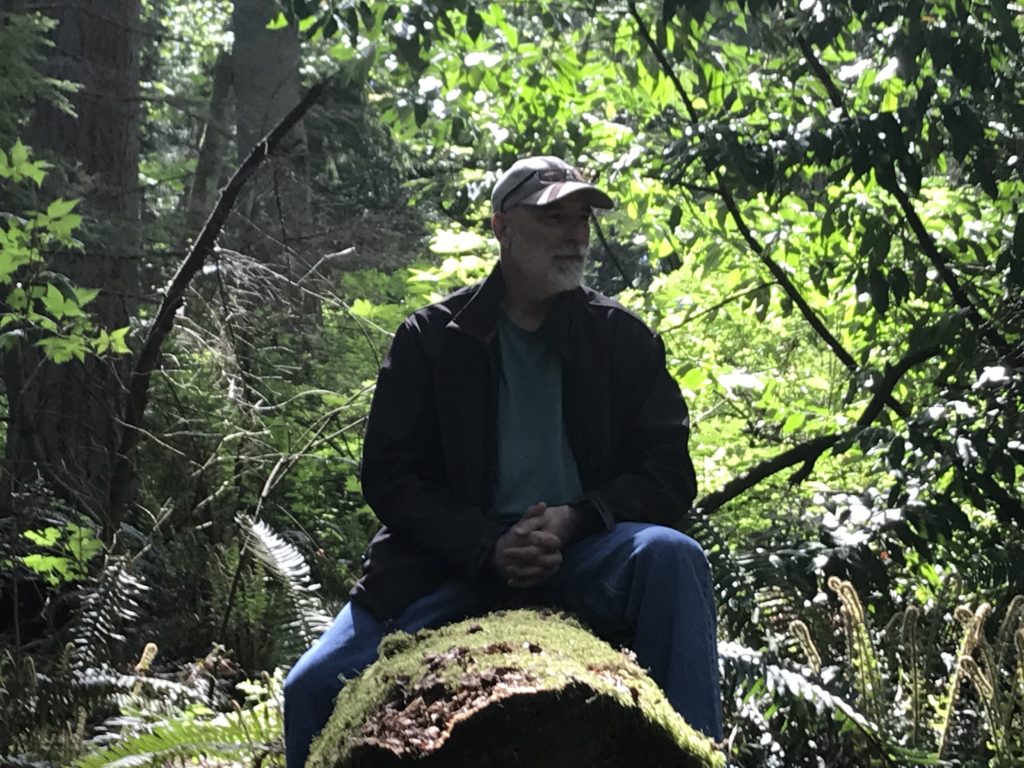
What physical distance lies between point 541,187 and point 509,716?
181 cm

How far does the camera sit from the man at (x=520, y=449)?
3.08 metres

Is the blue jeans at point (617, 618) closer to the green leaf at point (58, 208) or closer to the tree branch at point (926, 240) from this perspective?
the tree branch at point (926, 240)

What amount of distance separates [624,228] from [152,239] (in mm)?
4259

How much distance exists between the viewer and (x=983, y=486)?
4.31 meters

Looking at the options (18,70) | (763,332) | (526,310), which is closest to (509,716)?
(526,310)

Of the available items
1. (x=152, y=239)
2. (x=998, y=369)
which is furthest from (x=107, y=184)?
(x=998, y=369)

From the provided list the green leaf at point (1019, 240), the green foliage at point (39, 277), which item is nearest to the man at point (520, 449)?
the green leaf at point (1019, 240)

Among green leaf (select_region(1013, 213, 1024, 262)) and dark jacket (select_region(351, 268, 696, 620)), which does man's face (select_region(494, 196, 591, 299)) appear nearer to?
dark jacket (select_region(351, 268, 696, 620))

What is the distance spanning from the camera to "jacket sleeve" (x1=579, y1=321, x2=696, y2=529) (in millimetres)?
3242

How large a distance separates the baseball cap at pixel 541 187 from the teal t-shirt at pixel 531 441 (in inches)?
17.1

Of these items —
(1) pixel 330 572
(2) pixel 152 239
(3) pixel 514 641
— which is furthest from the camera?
(2) pixel 152 239

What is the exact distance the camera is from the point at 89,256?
7.66 meters

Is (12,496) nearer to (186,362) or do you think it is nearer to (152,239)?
(186,362)

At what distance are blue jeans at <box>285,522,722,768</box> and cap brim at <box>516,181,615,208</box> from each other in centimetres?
97
